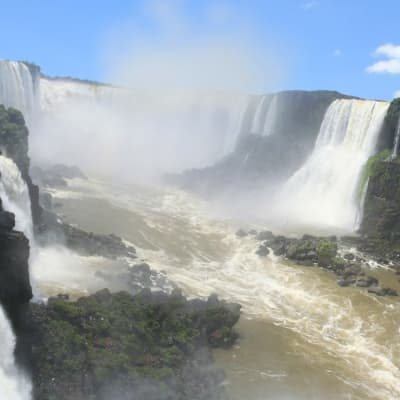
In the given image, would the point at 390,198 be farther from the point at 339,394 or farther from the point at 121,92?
the point at 121,92

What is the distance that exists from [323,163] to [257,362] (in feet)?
87.3

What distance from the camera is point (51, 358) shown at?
12.5 meters

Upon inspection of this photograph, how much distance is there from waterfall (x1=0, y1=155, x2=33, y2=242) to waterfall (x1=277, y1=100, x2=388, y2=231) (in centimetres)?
1979

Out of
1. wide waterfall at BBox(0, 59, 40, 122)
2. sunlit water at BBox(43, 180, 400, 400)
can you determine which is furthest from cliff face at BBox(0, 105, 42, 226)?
wide waterfall at BBox(0, 59, 40, 122)

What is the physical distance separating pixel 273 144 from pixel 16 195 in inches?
1235

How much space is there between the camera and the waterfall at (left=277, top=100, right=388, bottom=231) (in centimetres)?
3509

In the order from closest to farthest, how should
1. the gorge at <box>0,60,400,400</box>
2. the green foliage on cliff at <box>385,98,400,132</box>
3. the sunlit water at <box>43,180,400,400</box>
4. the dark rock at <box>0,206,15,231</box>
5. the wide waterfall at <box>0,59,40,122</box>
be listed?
1. the dark rock at <box>0,206,15,231</box>
2. the gorge at <box>0,60,400,400</box>
3. the sunlit water at <box>43,180,400,400</box>
4. the green foliage on cliff at <box>385,98,400,132</box>
5. the wide waterfall at <box>0,59,40,122</box>

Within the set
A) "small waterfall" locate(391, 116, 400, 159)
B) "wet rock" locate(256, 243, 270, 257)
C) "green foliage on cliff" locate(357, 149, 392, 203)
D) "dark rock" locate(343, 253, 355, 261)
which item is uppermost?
"small waterfall" locate(391, 116, 400, 159)

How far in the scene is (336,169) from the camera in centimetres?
3775

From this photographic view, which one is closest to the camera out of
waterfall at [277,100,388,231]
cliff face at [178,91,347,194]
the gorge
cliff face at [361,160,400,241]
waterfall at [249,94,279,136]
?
the gorge

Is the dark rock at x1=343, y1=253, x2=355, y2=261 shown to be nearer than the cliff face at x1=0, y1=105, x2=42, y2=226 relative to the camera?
No

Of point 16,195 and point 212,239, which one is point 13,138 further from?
point 212,239

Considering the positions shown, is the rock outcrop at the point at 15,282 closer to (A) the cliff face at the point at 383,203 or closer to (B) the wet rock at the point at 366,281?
(B) the wet rock at the point at 366,281

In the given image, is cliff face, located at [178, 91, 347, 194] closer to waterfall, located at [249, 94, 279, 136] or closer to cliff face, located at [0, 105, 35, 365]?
waterfall, located at [249, 94, 279, 136]
